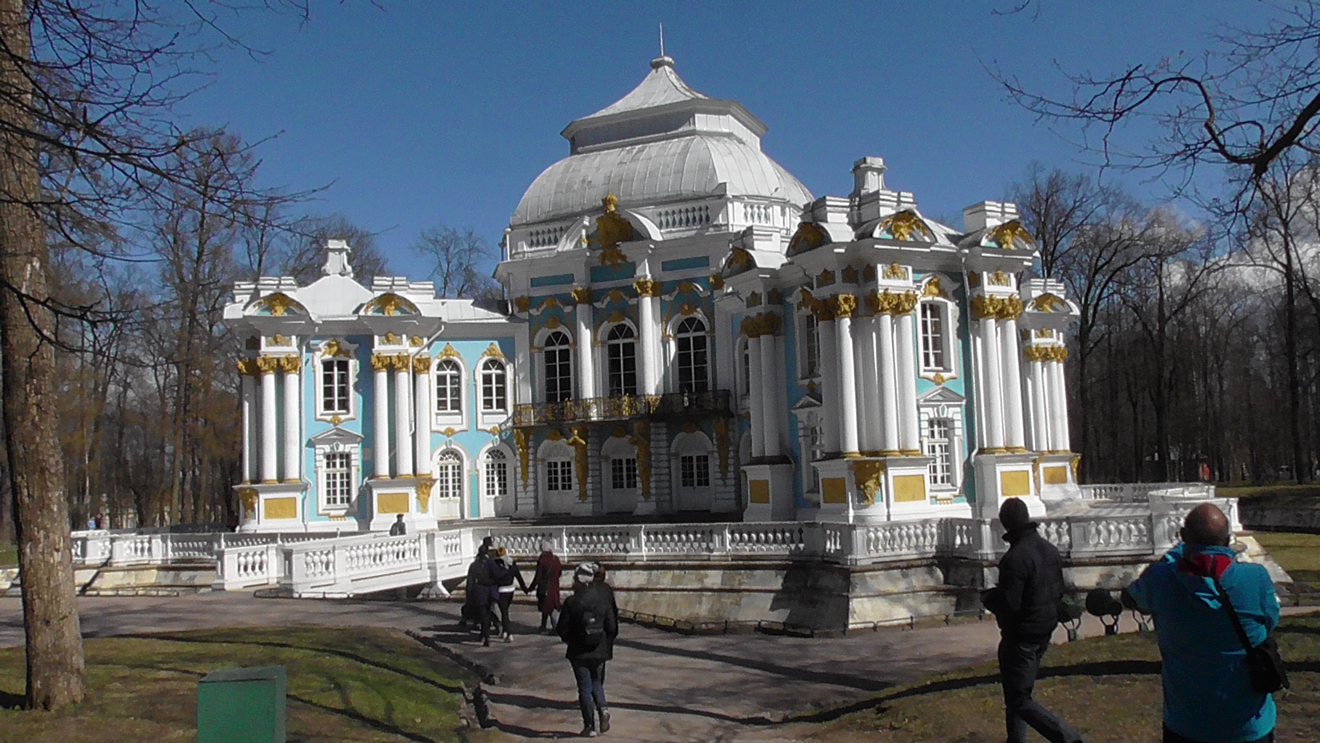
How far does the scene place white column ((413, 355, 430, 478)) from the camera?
28703mm

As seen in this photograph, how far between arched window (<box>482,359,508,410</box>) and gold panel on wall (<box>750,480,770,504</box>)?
952 cm

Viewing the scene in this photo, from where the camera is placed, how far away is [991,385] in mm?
22641

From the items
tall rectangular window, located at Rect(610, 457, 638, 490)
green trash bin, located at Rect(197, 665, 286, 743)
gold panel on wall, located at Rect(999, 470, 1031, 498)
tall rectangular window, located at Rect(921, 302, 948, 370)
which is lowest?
green trash bin, located at Rect(197, 665, 286, 743)

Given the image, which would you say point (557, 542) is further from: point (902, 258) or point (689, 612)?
point (902, 258)

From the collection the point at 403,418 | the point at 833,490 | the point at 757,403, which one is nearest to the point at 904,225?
the point at 757,403

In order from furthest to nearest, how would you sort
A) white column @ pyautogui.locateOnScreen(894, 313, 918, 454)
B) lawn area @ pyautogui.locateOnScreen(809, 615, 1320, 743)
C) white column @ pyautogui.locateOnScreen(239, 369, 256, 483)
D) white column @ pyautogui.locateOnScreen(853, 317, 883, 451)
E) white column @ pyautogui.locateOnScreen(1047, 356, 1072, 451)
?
1. white column @ pyautogui.locateOnScreen(239, 369, 256, 483)
2. white column @ pyautogui.locateOnScreen(1047, 356, 1072, 451)
3. white column @ pyautogui.locateOnScreen(894, 313, 918, 454)
4. white column @ pyautogui.locateOnScreen(853, 317, 883, 451)
5. lawn area @ pyautogui.locateOnScreen(809, 615, 1320, 743)

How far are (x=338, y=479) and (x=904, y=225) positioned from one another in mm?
15502

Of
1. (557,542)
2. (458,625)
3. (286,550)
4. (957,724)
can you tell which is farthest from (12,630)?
(957,724)

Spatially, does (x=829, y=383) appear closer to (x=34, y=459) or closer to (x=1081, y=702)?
(x=1081, y=702)

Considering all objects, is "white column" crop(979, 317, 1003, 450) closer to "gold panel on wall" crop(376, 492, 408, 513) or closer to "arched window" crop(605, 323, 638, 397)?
"arched window" crop(605, 323, 638, 397)

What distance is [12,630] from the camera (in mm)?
14516

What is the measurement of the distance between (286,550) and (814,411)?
10592mm

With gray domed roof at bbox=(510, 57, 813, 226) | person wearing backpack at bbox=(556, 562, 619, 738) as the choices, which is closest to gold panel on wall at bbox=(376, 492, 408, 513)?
gray domed roof at bbox=(510, 57, 813, 226)

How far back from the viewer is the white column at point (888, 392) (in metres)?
21.1
